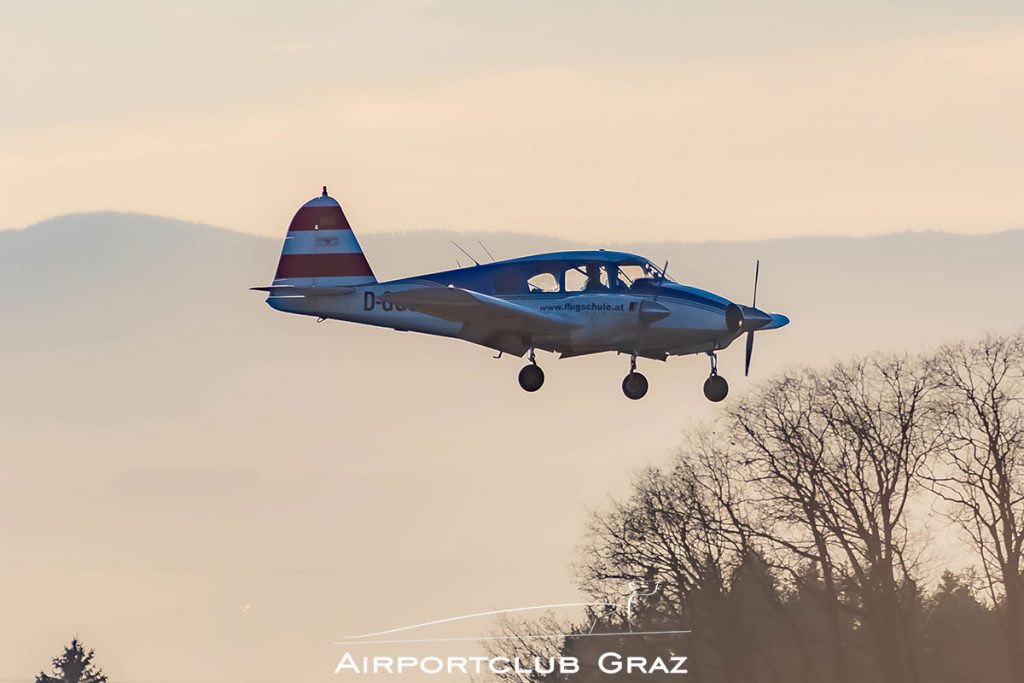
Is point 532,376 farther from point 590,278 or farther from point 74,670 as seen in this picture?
point 74,670

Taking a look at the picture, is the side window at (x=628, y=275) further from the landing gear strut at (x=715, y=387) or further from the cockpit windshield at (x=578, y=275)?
the landing gear strut at (x=715, y=387)

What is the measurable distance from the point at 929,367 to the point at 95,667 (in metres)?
66.4

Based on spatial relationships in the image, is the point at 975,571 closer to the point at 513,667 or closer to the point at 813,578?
the point at 813,578

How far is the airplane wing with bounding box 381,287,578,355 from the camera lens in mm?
54656

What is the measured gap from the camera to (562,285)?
2163 inches

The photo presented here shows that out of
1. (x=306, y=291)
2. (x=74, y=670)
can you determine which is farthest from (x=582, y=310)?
(x=74, y=670)

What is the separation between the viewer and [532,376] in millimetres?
55844

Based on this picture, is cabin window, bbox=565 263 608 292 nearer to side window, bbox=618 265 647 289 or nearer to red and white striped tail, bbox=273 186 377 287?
side window, bbox=618 265 647 289

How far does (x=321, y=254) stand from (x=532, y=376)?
9279 mm

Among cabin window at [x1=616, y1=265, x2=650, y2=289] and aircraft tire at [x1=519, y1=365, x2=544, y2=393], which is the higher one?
cabin window at [x1=616, y1=265, x2=650, y2=289]

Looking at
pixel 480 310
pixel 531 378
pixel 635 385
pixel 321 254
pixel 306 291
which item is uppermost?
pixel 321 254

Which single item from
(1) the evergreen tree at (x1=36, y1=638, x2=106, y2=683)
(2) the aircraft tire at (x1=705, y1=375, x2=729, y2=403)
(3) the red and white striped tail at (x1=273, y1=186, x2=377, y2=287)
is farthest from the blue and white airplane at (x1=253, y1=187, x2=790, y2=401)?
(1) the evergreen tree at (x1=36, y1=638, x2=106, y2=683)

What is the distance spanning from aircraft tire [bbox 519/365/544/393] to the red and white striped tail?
7518 millimetres

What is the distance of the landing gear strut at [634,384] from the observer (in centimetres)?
Result: 5438
